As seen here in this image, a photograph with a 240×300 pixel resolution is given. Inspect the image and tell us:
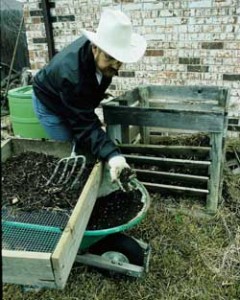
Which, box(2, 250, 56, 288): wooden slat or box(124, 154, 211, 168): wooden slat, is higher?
box(2, 250, 56, 288): wooden slat

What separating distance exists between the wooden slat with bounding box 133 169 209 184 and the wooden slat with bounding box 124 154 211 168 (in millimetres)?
90

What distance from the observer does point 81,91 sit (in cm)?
205

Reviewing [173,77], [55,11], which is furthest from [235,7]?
[55,11]

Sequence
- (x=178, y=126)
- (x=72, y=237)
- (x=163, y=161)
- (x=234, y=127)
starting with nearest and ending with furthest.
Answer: (x=72, y=237) → (x=178, y=126) → (x=163, y=161) → (x=234, y=127)

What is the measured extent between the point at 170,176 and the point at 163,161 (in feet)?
0.50

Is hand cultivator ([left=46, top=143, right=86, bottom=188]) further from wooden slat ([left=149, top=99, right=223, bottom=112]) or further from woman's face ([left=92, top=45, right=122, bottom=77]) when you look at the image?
wooden slat ([left=149, top=99, right=223, bottom=112])

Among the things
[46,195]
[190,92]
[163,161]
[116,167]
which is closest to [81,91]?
[116,167]

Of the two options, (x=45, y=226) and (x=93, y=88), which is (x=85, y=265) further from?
(x=93, y=88)

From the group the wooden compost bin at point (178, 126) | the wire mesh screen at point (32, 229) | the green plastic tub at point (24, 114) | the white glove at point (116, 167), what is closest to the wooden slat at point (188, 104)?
the wooden compost bin at point (178, 126)

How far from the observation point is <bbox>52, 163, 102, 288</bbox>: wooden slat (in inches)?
56.1

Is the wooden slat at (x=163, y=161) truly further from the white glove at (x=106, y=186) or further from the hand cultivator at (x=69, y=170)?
the hand cultivator at (x=69, y=170)

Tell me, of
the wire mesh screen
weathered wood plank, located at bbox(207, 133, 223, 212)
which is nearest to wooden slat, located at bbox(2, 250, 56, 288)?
the wire mesh screen

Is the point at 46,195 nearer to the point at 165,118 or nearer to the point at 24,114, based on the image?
the point at 165,118

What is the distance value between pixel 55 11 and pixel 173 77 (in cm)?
150
